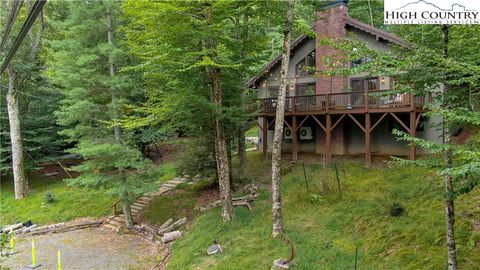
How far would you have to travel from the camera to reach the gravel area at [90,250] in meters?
13.1

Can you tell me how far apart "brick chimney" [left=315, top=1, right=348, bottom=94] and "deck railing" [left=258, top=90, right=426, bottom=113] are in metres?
0.79

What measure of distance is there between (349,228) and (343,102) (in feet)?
27.9

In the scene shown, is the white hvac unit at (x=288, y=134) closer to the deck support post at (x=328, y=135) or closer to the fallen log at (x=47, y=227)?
the deck support post at (x=328, y=135)

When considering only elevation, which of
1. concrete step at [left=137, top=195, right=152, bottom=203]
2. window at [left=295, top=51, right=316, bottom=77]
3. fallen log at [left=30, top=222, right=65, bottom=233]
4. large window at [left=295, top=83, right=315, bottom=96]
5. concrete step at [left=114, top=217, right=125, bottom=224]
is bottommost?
fallen log at [left=30, top=222, right=65, bottom=233]

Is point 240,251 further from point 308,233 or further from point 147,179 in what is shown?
point 147,179

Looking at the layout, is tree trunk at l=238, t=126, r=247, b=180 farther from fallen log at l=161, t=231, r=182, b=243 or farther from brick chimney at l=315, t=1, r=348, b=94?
brick chimney at l=315, t=1, r=348, b=94

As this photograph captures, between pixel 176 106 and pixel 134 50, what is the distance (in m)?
2.94

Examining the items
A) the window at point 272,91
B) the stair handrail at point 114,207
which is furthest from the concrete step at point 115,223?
the window at point 272,91

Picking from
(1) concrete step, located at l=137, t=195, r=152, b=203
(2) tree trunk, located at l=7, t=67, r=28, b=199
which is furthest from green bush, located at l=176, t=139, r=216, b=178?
(2) tree trunk, located at l=7, t=67, r=28, b=199

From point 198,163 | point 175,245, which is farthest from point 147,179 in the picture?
point 175,245

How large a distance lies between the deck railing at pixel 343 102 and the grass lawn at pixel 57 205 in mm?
7320

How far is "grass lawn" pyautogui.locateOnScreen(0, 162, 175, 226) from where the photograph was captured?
19.5m

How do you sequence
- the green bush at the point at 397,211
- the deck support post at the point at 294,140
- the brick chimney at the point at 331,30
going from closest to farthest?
the green bush at the point at 397,211, the brick chimney at the point at 331,30, the deck support post at the point at 294,140

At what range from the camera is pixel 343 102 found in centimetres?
1788
